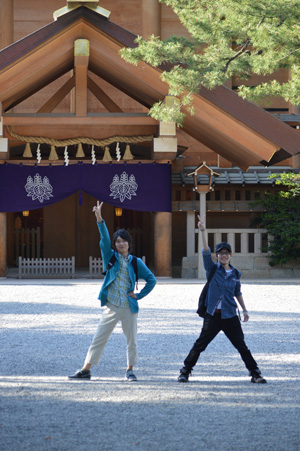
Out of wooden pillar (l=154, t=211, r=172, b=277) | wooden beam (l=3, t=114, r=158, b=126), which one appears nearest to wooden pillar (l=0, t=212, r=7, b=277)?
wooden beam (l=3, t=114, r=158, b=126)

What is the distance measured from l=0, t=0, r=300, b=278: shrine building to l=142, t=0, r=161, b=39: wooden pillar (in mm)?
42

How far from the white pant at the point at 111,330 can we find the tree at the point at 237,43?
13.6 feet

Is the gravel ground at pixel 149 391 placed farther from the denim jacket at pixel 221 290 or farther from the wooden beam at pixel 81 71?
the wooden beam at pixel 81 71

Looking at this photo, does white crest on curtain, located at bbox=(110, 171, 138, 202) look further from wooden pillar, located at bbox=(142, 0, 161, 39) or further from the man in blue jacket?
the man in blue jacket

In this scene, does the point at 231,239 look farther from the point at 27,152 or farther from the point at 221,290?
the point at 221,290

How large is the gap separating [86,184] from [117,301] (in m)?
10.7

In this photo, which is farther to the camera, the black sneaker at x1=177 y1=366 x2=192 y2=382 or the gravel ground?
the black sneaker at x1=177 y1=366 x2=192 y2=382

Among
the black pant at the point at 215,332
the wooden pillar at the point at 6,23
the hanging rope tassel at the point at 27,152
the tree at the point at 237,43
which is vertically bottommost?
the black pant at the point at 215,332

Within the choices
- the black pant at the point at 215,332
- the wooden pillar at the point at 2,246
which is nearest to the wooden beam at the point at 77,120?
the wooden pillar at the point at 2,246

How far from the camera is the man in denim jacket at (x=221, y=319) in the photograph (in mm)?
5746

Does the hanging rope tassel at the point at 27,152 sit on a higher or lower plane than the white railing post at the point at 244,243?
higher

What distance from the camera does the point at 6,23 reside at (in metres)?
20.2

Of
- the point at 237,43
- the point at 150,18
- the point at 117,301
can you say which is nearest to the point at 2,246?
the point at 237,43

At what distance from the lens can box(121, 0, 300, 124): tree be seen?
8.48 metres
